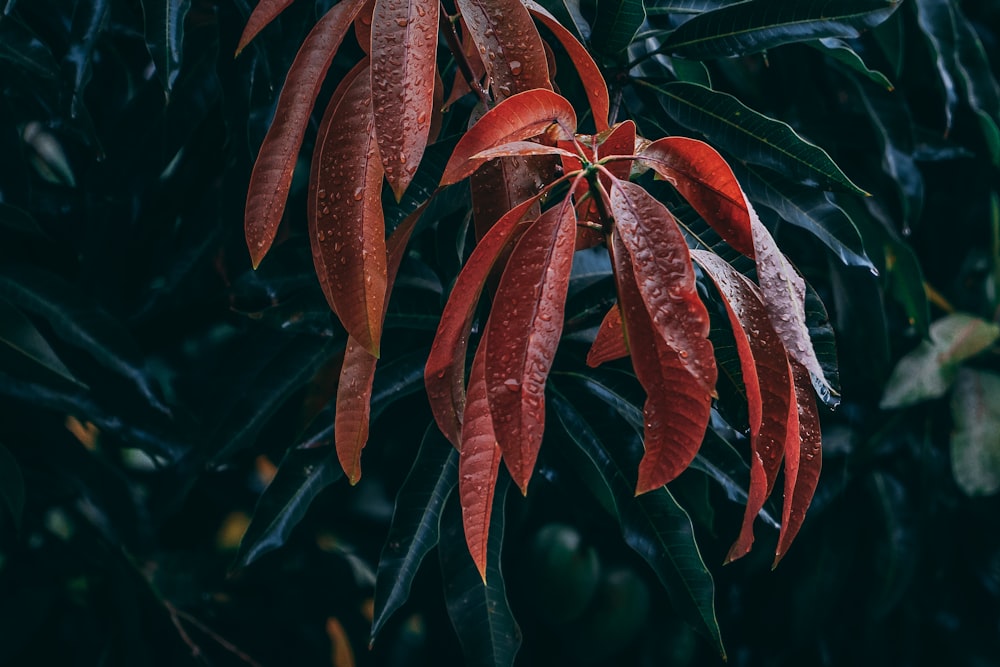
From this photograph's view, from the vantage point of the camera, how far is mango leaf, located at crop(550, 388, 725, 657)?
1.90 ft

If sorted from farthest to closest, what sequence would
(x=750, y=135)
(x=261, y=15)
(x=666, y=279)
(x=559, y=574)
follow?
(x=559, y=574), (x=750, y=135), (x=261, y=15), (x=666, y=279)

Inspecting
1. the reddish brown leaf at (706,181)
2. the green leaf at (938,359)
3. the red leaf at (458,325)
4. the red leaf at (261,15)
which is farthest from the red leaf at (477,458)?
the green leaf at (938,359)

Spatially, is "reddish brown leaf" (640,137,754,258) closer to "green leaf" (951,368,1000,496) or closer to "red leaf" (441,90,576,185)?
"red leaf" (441,90,576,185)

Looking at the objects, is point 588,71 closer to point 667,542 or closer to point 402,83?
point 402,83

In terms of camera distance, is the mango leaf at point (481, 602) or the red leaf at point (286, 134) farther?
the mango leaf at point (481, 602)

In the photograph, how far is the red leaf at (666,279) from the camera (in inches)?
13.1

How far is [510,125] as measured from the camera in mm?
387

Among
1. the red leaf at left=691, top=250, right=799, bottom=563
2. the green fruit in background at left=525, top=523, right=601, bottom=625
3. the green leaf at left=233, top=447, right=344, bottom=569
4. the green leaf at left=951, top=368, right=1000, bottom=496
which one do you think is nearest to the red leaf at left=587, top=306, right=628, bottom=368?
the red leaf at left=691, top=250, right=799, bottom=563

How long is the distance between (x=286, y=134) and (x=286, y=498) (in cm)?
33

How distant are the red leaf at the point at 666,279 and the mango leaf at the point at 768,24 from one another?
31cm

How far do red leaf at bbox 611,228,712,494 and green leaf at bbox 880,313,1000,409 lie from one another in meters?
0.66

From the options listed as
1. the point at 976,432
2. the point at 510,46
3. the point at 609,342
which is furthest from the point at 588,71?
the point at 976,432

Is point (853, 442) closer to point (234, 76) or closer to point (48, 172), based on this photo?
point (234, 76)

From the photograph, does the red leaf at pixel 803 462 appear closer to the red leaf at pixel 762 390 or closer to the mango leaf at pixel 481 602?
the red leaf at pixel 762 390
